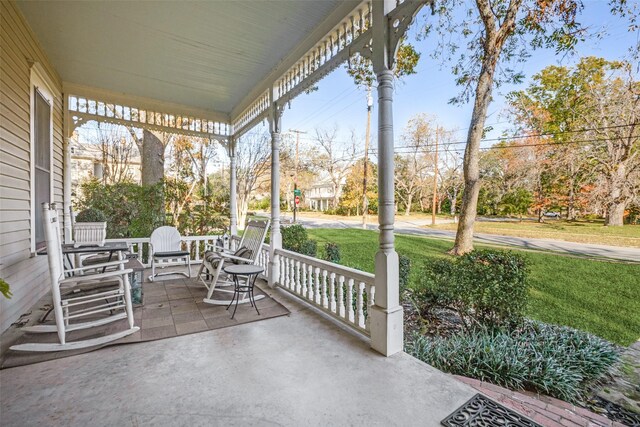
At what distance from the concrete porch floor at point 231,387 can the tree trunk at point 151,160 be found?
242 inches

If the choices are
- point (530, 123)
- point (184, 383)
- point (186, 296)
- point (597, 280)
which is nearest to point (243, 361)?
point (184, 383)

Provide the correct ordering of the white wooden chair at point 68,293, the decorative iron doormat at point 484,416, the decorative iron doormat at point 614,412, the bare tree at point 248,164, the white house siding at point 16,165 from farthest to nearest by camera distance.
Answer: the bare tree at point 248,164, the white house siding at point 16,165, the white wooden chair at point 68,293, the decorative iron doormat at point 614,412, the decorative iron doormat at point 484,416

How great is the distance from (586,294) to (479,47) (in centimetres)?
501

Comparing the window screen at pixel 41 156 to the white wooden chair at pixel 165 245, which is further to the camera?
the white wooden chair at pixel 165 245

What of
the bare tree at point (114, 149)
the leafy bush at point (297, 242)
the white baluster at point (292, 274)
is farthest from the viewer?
the bare tree at point (114, 149)

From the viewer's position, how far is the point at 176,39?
11.3 feet

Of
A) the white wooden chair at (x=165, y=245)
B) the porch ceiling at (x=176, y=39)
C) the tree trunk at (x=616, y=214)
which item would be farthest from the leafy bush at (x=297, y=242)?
the tree trunk at (x=616, y=214)

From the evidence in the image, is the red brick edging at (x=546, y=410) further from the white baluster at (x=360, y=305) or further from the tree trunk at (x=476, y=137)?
the tree trunk at (x=476, y=137)

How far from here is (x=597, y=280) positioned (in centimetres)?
592

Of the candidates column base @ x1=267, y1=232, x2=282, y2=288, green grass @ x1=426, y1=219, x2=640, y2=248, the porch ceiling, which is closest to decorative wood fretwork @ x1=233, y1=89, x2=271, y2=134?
the porch ceiling

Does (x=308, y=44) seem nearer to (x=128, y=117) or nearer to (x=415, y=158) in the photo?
(x=128, y=117)

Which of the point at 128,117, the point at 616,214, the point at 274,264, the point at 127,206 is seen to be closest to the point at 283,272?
the point at 274,264

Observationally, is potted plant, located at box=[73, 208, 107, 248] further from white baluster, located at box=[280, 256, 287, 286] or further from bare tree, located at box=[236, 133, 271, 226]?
bare tree, located at box=[236, 133, 271, 226]

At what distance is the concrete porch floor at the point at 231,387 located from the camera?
1665 mm
